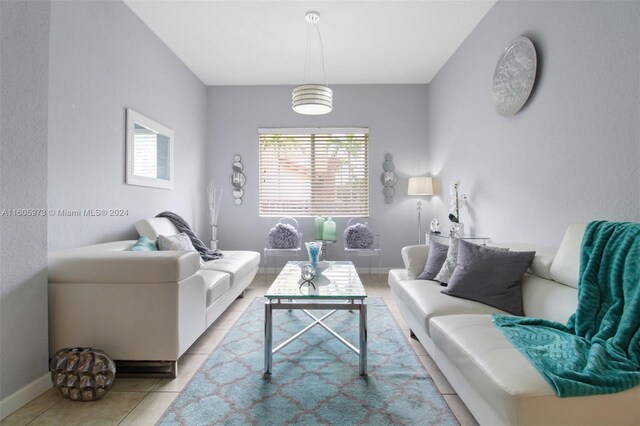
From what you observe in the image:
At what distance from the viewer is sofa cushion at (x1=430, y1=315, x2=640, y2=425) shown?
1156 millimetres

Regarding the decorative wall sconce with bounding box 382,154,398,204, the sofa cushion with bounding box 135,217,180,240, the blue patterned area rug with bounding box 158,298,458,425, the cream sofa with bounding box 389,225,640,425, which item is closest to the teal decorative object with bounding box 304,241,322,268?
the blue patterned area rug with bounding box 158,298,458,425

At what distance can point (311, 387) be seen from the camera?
78.2 inches

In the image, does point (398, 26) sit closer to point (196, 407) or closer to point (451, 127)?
point (451, 127)

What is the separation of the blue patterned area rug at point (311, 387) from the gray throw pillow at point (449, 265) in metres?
0.55

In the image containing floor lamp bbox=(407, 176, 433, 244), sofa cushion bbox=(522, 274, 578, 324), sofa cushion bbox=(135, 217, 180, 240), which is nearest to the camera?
sofa cushion bbox=(522, 274, 578, 324)

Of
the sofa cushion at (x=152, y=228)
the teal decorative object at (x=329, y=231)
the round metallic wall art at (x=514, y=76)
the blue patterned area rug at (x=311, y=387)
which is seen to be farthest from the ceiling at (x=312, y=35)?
the blue patterned area rug at (x=311, y=387)

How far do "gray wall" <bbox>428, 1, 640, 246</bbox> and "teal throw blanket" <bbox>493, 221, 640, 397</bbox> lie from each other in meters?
0.35

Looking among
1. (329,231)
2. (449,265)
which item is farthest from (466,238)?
(329,231)

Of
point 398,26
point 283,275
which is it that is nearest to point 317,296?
point 283,275

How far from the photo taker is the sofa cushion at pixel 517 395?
1.16 m

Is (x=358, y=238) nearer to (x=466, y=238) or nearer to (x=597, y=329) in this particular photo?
(x=466, y=238)

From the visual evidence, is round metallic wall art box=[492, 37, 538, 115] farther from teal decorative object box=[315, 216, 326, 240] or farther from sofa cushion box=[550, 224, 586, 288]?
teal decorative object box=[315, 216, 326, 240]

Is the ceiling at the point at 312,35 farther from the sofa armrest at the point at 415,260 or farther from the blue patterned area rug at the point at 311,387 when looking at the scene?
the blue patterned area rug at the point at 311,387

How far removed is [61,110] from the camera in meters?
2.43
